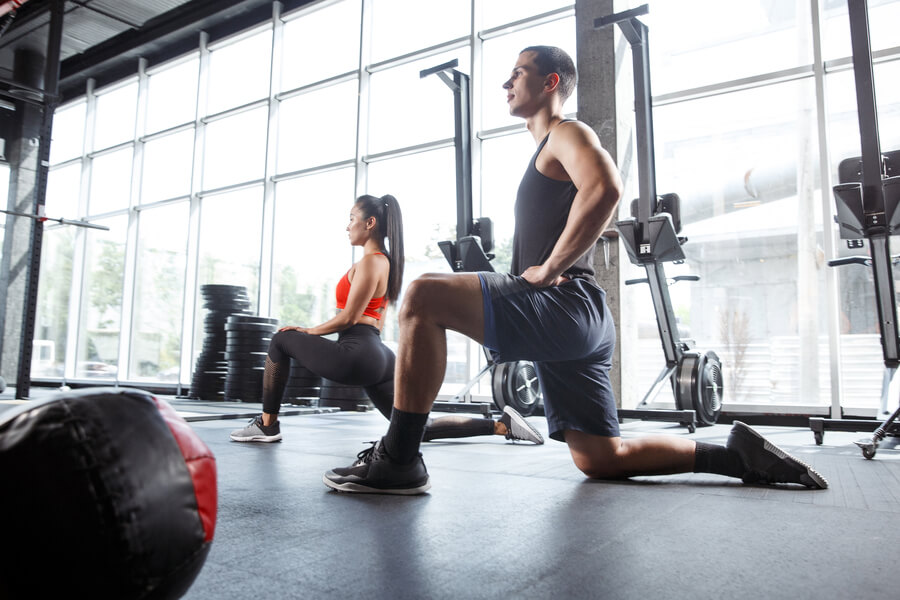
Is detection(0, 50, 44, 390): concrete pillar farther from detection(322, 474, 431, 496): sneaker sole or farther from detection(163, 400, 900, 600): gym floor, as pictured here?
detection(163, 400, 900, 600): gym floor

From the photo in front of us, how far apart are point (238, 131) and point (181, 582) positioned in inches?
320

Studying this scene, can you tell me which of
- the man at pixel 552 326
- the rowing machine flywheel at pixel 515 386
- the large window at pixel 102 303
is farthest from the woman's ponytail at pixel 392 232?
the large window at pixel 102 303

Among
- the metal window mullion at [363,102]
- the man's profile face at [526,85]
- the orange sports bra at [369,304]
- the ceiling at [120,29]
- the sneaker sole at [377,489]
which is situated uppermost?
the ceiling at [120,29]

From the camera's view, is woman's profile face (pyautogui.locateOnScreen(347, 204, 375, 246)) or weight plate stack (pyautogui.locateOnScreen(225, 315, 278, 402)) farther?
weight plate stack (pyautogui.locateOnScreen(225, 315, 278, 402))

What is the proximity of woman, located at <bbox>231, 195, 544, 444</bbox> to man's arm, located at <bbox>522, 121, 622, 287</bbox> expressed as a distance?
1284 millimetres

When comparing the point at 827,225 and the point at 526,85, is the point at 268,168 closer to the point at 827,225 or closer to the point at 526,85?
the point at 827,225

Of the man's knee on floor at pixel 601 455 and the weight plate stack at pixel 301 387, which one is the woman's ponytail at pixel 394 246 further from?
the weight plate stack at pixel 301 387

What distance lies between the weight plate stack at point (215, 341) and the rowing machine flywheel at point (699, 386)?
4897 mm

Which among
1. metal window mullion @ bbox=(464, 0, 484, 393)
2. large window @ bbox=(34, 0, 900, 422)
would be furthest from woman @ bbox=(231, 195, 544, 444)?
metal window mullion @ bbox=(464, 0, 484, 393)

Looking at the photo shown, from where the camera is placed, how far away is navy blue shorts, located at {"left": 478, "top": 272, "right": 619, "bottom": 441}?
5.50 feet

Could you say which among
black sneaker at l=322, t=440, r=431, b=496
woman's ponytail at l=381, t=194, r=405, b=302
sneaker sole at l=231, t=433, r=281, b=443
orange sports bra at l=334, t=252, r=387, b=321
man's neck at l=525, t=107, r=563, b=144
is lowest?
sneaker sole at l=231, t=433, r=281, b=443

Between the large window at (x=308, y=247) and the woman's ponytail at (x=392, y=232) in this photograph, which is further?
the large window at (x=308, y=247)

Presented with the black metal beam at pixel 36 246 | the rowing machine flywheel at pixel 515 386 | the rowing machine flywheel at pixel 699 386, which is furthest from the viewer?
the black metal beam at pixel 36 246

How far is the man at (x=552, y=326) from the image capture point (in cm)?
169
